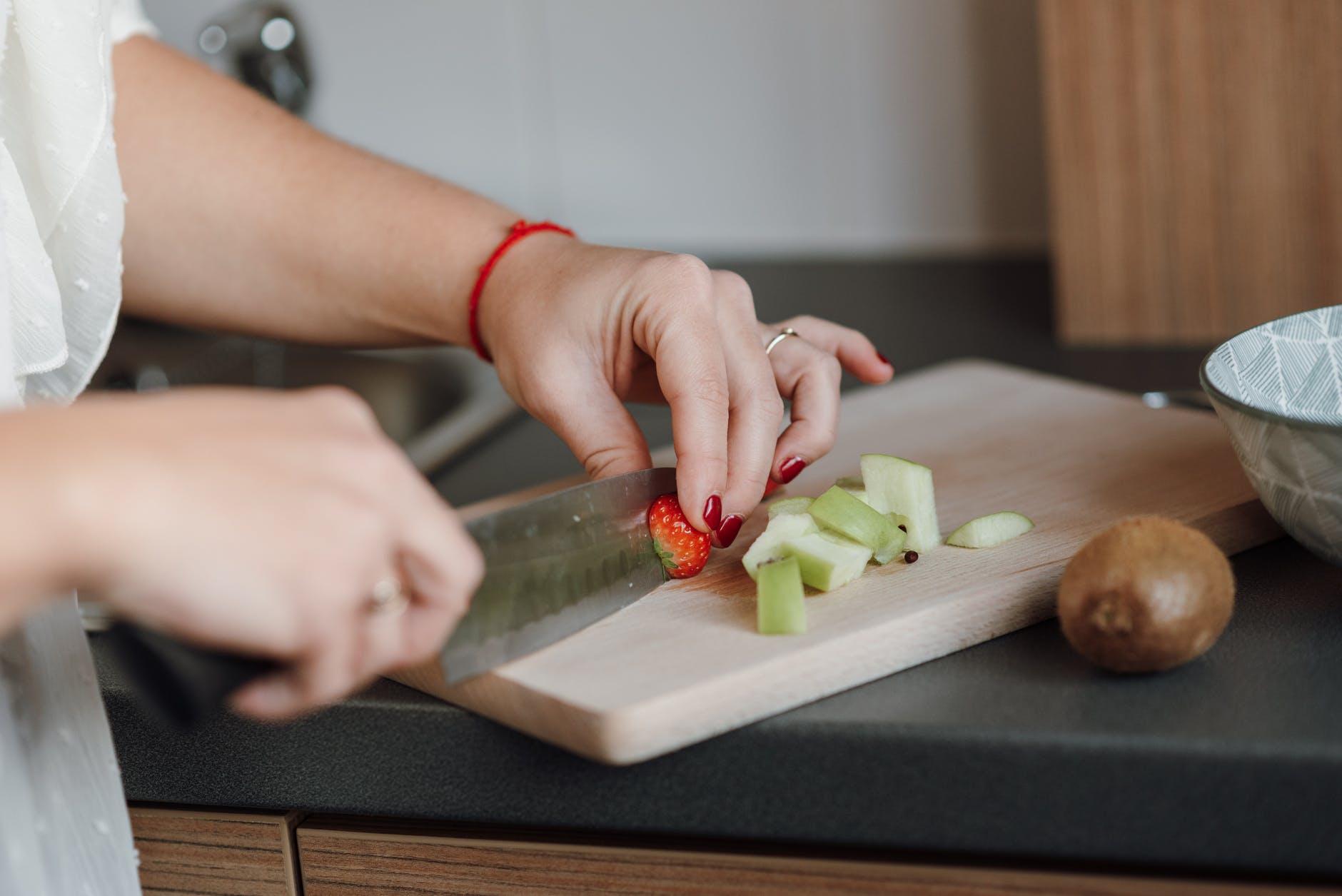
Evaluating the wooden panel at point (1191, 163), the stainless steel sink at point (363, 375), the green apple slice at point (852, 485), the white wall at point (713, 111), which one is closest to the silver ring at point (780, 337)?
the green apple slice at point (852, 485)

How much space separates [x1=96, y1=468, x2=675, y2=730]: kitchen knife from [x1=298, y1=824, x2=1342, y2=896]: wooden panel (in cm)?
12

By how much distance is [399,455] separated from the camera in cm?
51

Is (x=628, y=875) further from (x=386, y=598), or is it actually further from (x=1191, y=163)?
(x=1191, y=163)

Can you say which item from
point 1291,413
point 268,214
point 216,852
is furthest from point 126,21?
point 1291,413

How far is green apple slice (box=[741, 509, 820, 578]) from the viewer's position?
0.76m

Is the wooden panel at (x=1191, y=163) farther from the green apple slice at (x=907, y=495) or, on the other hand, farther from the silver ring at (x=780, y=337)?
the green apple slice at (x=907, y=495)

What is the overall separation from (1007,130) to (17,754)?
1536 mm

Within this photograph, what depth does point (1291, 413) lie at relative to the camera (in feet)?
2.59

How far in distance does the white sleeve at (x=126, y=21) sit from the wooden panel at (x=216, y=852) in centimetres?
52

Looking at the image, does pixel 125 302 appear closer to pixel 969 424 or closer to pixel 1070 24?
pixel 969 424

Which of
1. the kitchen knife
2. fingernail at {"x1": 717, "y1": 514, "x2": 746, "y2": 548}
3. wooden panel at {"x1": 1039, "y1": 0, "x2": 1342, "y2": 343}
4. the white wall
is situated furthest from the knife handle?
the white wall

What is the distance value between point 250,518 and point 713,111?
1682 millimetres

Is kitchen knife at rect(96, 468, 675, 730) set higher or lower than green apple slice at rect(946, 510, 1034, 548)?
higher

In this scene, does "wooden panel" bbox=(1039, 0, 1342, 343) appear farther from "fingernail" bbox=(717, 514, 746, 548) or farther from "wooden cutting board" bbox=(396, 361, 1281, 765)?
"fingernail" bbox=(717, 514, 746, 548)
